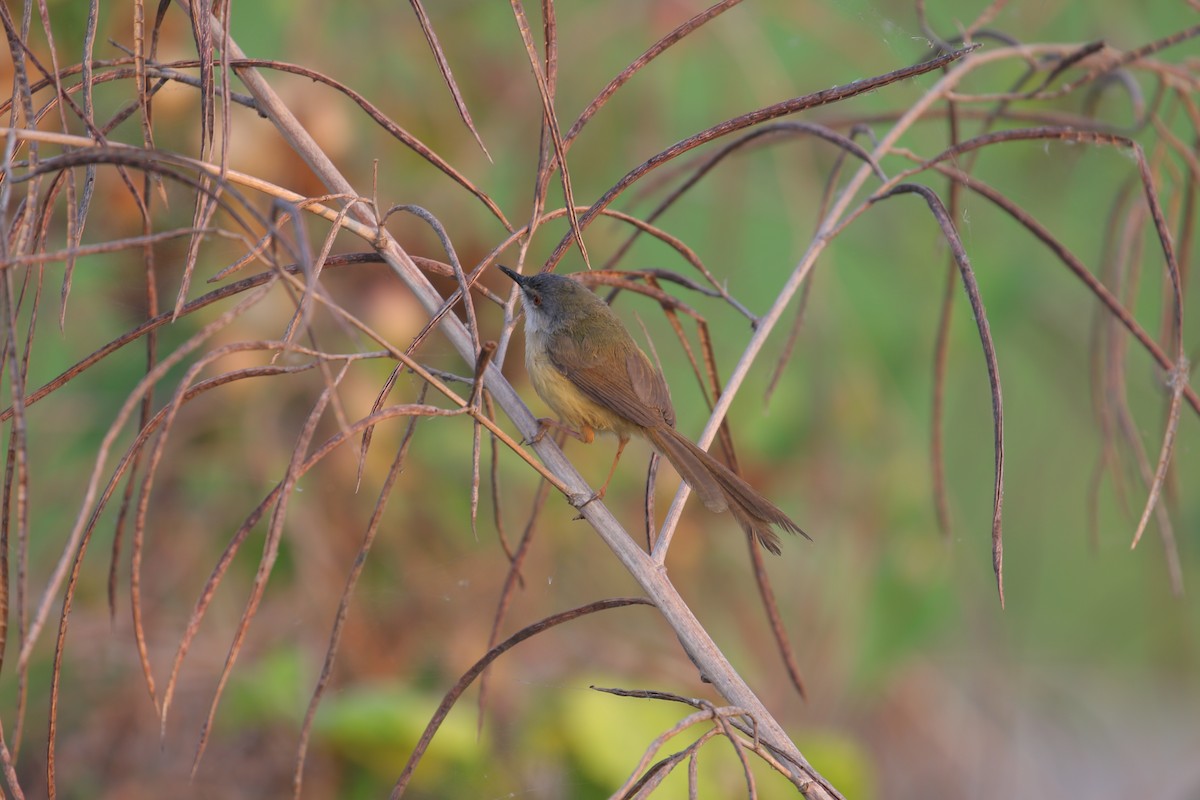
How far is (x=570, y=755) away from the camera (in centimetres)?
289

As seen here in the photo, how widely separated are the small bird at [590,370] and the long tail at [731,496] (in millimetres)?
70

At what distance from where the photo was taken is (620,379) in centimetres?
225

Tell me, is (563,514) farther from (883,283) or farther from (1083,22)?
(1083,22)

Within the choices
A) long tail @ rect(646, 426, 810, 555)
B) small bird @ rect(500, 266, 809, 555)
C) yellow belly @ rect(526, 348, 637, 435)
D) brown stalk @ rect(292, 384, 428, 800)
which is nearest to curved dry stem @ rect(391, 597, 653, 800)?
brown stalk @ rect(292, 384, 428, 800)

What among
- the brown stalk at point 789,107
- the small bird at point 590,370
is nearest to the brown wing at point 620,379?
the small bird at point 590,370

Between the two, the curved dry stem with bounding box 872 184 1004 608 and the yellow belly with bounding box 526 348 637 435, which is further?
the yellow belly with bounding box 526 348 637 435

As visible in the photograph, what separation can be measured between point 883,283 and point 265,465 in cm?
A: 254

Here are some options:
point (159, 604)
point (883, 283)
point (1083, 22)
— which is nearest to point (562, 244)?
point (159, 604)

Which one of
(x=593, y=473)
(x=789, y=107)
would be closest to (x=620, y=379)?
(x=789, y=107)

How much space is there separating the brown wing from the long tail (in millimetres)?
331

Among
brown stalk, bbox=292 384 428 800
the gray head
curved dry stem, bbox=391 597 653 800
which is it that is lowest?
curved dry stem, bbox=391 597 653 800

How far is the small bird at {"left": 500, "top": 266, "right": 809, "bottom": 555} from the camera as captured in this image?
6.88ft

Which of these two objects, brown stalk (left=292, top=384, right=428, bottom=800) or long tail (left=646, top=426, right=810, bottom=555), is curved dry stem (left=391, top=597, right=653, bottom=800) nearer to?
brown stalk (left=292, top=384, right=428, bottom=800)

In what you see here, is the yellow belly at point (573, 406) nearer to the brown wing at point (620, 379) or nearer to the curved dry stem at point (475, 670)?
the brown wing at point (620, 379)
